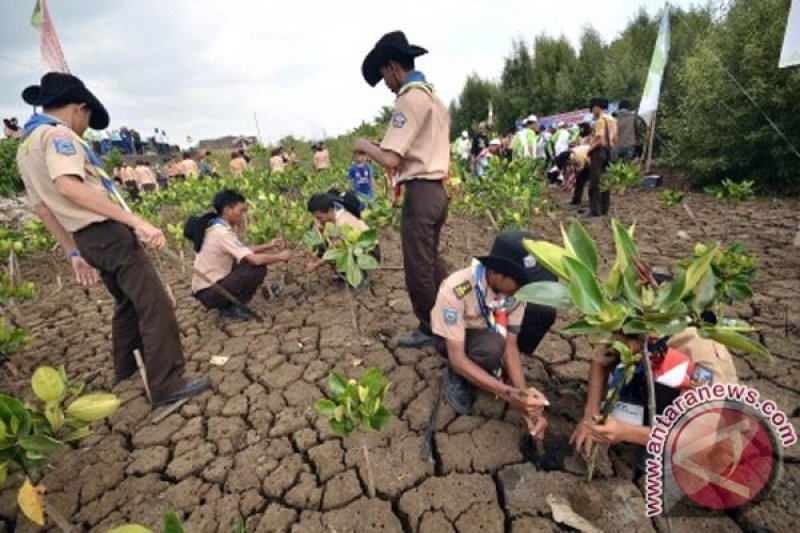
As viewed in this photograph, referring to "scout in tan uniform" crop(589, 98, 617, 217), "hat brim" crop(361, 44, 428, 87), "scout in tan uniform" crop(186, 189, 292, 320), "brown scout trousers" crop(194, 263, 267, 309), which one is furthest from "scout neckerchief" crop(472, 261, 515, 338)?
"scout in tan uniform" crop(589, 98, 617, 217)

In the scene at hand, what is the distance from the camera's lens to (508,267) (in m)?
1.81

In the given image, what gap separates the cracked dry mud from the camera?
5.74ft

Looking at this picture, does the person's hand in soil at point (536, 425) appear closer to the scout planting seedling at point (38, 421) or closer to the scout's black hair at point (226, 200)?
the scout planting seedling at point (38, 421)

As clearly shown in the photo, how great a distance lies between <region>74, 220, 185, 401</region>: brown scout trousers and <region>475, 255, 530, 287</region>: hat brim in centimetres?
180

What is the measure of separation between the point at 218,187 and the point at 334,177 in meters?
2.44

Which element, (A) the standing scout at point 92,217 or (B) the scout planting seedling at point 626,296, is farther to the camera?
(A) the standing scout at point 92,217

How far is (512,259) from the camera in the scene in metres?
1.87

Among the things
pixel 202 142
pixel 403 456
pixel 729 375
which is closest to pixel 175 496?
pixel 403 456

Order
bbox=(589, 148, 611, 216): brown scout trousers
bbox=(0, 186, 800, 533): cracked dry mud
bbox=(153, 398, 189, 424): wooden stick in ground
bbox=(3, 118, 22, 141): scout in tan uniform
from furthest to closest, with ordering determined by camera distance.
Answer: bbox=(3, 118, 22, 141): scout in tan uniform → bbox=(589, 148, 611, 216): brown scout trousers → bbox=(153, 398, 189, 424): wooden stick in ground → bbox=(0, 186, 800, 533): cracked dry mud

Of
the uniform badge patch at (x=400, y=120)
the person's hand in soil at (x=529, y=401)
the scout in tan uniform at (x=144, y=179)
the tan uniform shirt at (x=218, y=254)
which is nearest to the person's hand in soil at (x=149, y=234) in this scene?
the tan uniform shirt at (x=218, y=254)

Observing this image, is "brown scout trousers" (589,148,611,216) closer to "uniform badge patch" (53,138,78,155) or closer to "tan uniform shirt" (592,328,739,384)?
"tan uniform shirt" (592,328,739,384)

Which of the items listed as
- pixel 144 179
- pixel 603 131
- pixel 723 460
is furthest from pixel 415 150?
pixel 144 179

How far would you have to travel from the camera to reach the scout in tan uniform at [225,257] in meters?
3.43

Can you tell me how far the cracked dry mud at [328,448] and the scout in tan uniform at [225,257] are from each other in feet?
0.95
